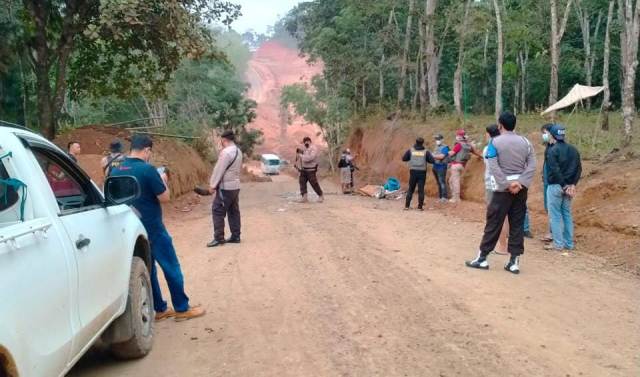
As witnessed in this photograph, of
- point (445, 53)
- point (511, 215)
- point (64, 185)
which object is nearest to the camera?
point (64, 185)

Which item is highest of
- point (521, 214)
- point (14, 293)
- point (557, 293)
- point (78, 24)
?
point (78, 24)

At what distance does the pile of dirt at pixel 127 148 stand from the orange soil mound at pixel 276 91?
123 ft

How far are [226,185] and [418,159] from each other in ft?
20.6

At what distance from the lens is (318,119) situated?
4400 cm

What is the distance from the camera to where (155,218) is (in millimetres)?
5668

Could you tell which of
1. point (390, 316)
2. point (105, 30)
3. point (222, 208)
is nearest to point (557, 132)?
point (390, 316)

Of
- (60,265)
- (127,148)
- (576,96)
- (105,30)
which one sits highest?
(105,30)

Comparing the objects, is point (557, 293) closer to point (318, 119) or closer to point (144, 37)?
point (144, 37)

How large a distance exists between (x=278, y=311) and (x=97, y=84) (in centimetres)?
1252

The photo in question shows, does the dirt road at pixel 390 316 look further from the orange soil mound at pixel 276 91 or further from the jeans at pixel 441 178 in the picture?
the orange soil mound at pixel 276 91

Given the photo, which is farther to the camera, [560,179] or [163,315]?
[560,179]

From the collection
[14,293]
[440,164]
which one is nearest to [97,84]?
[440,164]

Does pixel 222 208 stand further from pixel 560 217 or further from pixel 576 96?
pixel 576 96

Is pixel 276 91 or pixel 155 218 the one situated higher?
pixel 276 91
